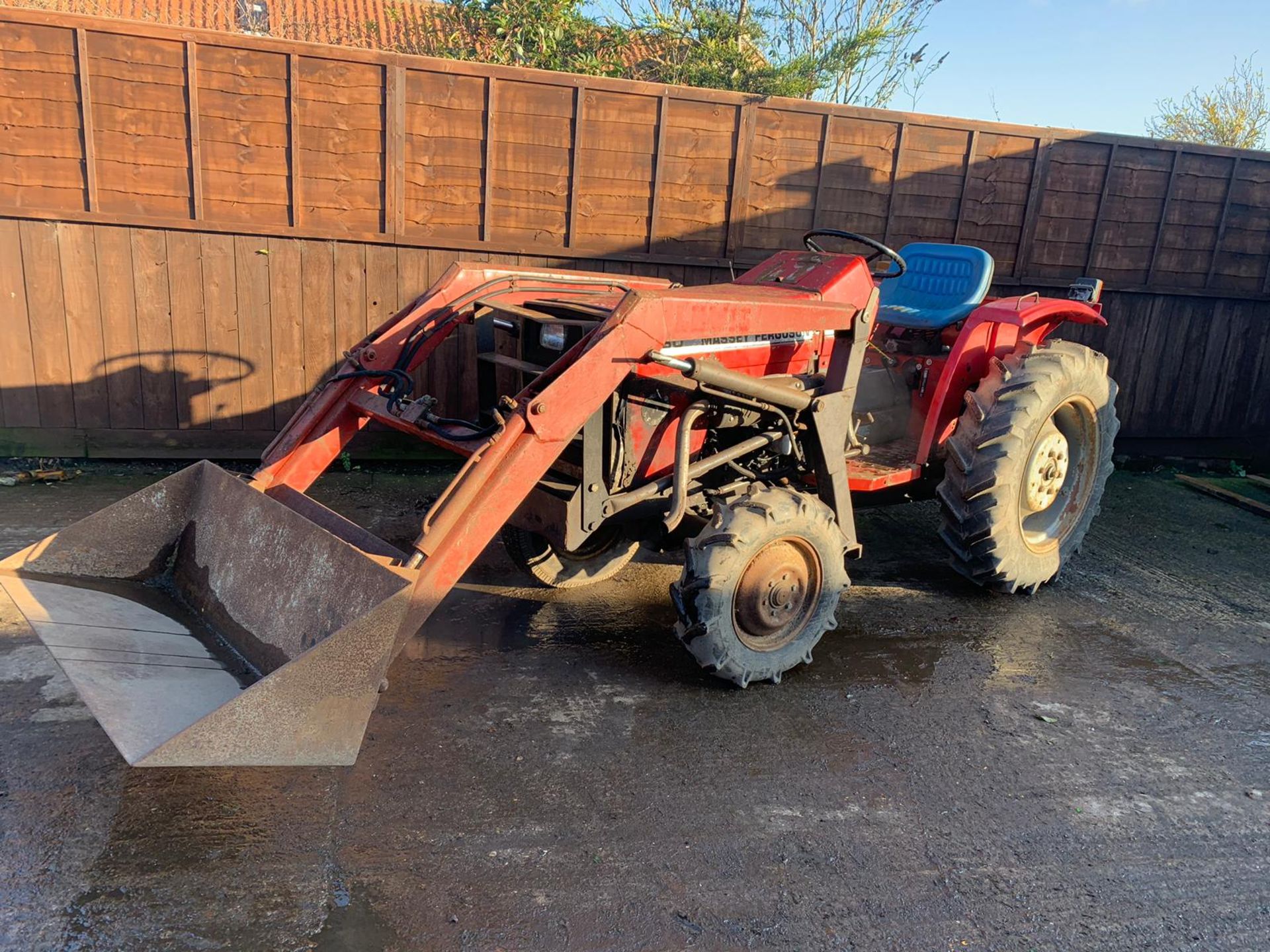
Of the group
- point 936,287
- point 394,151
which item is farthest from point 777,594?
point 394,151

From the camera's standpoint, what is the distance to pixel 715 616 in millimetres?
3475

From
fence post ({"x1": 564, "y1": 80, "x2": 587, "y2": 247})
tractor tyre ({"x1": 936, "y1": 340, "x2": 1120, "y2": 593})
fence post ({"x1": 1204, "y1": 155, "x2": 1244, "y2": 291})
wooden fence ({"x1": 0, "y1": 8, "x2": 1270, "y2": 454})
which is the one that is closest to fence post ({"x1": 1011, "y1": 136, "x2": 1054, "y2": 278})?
wooden fence ({"x1": 0, "y1": 8, "x2": 1270, "y2": 454})

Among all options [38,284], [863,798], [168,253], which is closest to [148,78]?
[168,253]

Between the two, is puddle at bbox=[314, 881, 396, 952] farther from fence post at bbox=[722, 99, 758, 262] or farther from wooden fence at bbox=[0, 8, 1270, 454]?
fence post at bbox=[722, 99, 758, 262]

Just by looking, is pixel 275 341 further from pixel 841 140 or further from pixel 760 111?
pixel 841 140

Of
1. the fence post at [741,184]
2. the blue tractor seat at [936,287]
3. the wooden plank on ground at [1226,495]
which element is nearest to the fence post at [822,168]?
the fence post at [741,184]

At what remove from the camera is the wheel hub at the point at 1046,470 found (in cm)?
475

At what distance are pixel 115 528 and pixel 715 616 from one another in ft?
7.49

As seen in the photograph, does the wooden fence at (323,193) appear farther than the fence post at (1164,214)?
No

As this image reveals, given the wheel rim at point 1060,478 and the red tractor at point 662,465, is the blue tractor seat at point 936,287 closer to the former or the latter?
the red tractor at point 662,465

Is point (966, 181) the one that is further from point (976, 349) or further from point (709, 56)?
point (709, 56)

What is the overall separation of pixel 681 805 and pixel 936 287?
3573mm

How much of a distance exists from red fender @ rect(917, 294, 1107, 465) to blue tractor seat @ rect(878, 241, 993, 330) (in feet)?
0.68

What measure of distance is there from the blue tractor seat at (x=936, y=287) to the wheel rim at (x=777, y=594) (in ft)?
6.47
